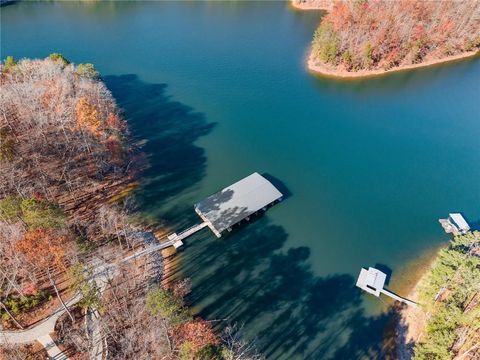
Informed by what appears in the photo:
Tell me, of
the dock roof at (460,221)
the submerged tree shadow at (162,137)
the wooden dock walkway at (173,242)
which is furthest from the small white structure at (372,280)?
the submerged tree shadow at (162,137)

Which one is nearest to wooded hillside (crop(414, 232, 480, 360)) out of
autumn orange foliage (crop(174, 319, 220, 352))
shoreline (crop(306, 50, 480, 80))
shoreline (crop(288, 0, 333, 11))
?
autumn orange foliage (crop(174, 319, 220, 352))

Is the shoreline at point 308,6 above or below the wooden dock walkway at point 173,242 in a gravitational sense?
above

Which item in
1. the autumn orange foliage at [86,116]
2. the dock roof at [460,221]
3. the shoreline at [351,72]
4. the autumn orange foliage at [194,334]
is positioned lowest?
the autumn orange foliage at [194,334]

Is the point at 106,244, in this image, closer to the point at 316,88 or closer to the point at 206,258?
the point at 206,258

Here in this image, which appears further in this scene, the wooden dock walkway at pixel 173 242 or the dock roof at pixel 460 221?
the dock roof at pixel 460 221

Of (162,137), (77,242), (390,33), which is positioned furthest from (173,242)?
(390,33)

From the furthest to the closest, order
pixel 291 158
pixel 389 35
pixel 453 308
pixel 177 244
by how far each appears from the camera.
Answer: pixel 389 35
pixel 291 158
pixel 177 244
pixel 453 308

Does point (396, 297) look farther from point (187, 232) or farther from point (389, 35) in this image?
point (389, 35)

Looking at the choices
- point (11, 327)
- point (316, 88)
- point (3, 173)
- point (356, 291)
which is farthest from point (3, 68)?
point (356, 291)

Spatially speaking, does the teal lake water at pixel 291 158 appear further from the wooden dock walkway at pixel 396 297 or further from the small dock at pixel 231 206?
the small dock at pixel 231 206
